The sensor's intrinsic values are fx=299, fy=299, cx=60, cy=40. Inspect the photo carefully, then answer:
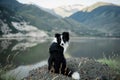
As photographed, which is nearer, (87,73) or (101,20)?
(87,73)

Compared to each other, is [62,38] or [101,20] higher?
[62,38]

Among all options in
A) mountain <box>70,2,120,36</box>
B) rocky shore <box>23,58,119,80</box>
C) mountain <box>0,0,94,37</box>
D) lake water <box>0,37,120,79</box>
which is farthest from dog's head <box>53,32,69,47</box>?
mountain <box>0,0,94,37</box>

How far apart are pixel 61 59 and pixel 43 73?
61 cm

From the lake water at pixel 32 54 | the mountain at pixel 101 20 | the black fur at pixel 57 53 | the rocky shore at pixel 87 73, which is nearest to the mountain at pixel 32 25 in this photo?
the mountain at pixel 101 20

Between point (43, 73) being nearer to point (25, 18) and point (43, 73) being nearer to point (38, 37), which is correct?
point (38, 37)

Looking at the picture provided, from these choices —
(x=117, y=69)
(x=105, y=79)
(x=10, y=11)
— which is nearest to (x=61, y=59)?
(x=105, y=79)

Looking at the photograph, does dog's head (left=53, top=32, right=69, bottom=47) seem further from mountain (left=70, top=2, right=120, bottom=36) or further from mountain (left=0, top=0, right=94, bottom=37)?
mountain (left=0, top=0, right=94, bottom=37)

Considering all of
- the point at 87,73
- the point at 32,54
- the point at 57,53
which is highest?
the point at 57,53

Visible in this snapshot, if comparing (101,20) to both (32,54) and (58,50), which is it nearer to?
(32,54)

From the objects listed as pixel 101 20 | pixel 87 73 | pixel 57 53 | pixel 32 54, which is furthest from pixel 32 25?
pixel 57 53

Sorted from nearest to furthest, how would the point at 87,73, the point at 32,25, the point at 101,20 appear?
the point at 87,73
the point at 32,25
the point at 101,20

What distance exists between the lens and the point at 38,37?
1030 inches

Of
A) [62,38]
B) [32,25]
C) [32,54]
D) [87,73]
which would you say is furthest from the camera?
[32,25]

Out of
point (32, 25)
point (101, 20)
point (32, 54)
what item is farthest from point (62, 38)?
point (101, 20)
